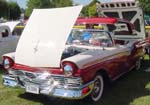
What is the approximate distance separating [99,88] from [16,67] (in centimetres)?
165

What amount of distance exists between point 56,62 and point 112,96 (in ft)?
5.26

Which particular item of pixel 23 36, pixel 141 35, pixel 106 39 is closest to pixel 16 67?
pixel 23 36

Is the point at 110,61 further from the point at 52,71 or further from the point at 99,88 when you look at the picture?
the point at 52,71

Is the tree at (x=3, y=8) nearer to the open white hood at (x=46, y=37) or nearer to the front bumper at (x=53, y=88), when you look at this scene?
the open white hood at (x=46, y=37)

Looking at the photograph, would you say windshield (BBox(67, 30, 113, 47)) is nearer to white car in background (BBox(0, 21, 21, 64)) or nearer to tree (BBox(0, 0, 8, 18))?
white car in background (BBox(0, 21, 21, 64))

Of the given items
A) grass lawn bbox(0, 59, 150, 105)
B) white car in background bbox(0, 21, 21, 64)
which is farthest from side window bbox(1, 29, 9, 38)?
grass lawn bbox(0, 59, 150, 105)

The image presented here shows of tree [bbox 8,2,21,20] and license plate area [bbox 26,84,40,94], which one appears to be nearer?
license plate area [bbox 26,84,40,94]

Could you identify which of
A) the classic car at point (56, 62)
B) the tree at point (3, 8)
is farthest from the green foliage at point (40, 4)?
the classic car at point (56, 62)

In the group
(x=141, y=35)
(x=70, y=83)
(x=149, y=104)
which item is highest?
(x=141, y=35)

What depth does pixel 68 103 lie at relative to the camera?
5.86 meters

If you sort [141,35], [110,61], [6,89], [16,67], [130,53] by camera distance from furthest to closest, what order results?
[141,35] < [130,53] < [6,89] < [110,61] < [16,67]

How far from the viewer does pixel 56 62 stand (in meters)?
5.43

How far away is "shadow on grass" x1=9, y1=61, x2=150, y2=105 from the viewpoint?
5943mm

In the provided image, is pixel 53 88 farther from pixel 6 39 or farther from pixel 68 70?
pixel 6 39
